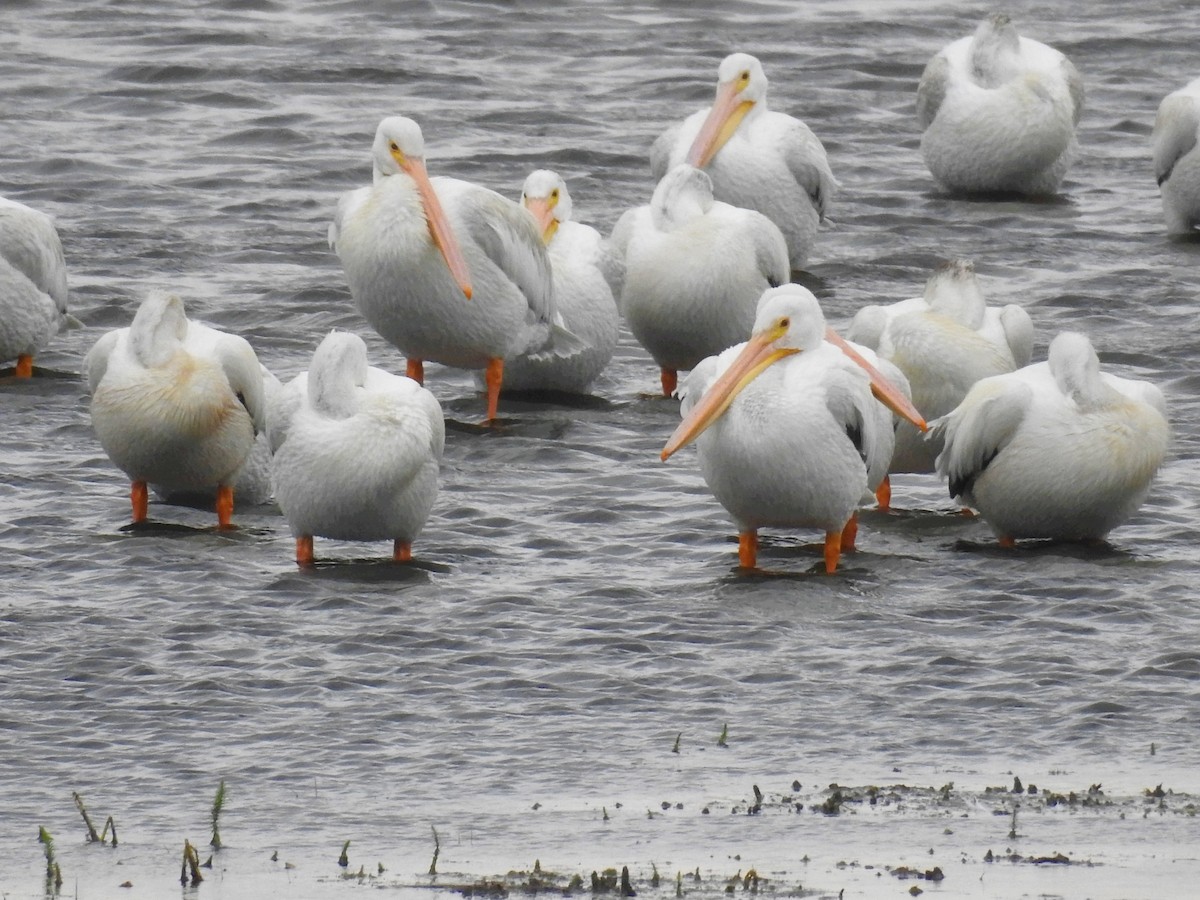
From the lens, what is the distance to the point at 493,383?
10219 millimetres

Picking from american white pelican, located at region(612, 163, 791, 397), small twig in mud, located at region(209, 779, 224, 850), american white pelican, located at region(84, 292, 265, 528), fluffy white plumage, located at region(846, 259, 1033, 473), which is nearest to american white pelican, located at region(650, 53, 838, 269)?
american white pelican, located at region(612, 163, 791, 397)

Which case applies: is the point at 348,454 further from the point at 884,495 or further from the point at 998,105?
the point at 998,105

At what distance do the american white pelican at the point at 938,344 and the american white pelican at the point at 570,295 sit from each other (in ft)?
5.11

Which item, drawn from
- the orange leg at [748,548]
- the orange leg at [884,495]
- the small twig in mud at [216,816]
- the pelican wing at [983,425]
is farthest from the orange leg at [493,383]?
the small twig in mud at [216,816]

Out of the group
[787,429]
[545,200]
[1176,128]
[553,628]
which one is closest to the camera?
[553,628]

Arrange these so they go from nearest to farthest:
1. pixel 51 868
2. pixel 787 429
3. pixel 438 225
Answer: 1. pixel 51 868
2. pixel 787 429
3. pixel 438 225

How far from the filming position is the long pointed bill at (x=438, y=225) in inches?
382

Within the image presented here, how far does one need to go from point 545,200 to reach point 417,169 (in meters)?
0.92

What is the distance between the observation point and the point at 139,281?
1231 centimetres

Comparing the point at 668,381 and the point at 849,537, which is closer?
the point at 849,537

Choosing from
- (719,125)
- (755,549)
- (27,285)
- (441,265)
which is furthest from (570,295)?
(755,549)

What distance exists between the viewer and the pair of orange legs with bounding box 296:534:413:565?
8.16 meters

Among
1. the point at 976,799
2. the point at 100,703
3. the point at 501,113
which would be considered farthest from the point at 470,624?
the point at 501,113

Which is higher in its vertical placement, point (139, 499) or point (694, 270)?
point (694, 270)
